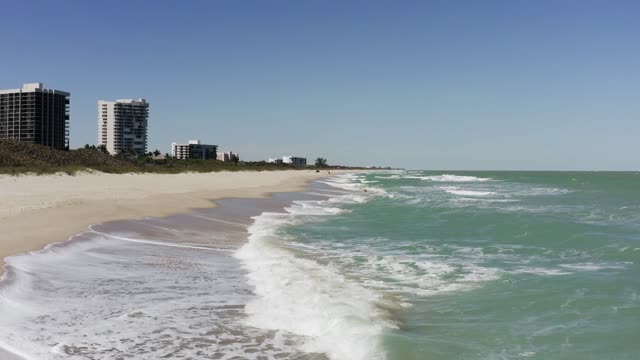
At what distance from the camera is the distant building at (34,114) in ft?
371

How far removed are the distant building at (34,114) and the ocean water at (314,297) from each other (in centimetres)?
11186

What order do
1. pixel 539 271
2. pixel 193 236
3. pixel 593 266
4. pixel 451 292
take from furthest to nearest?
pixel 193 236
pixel 593 266
pixel 539 271
pixel 451 292

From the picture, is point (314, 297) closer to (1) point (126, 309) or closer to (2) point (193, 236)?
(1) point (126, 309)

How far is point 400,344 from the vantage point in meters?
6.68

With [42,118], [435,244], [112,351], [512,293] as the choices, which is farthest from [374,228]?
[42,118]

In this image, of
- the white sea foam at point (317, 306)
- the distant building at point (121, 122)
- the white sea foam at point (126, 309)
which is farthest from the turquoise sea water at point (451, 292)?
the distant building at point (121, 122)

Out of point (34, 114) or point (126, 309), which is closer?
point (126, 309)

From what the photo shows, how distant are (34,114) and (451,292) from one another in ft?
401

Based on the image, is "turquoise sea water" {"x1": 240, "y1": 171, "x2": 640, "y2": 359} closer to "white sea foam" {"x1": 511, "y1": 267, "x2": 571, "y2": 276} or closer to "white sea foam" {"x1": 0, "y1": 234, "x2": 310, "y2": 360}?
"white sea foam" {"x1": 511, "y1": 267, "x2": 571, "y2": 276}

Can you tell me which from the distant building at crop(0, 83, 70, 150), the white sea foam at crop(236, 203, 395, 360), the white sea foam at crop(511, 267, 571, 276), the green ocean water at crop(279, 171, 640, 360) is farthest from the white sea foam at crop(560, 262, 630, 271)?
the distant building at crop(0, 83, 70, 150)

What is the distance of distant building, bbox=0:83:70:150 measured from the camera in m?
113

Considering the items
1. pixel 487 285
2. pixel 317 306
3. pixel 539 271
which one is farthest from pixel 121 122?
pixel 317 306

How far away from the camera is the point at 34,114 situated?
113m

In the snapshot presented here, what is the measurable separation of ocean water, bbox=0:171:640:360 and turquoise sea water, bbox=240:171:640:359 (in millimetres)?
40
